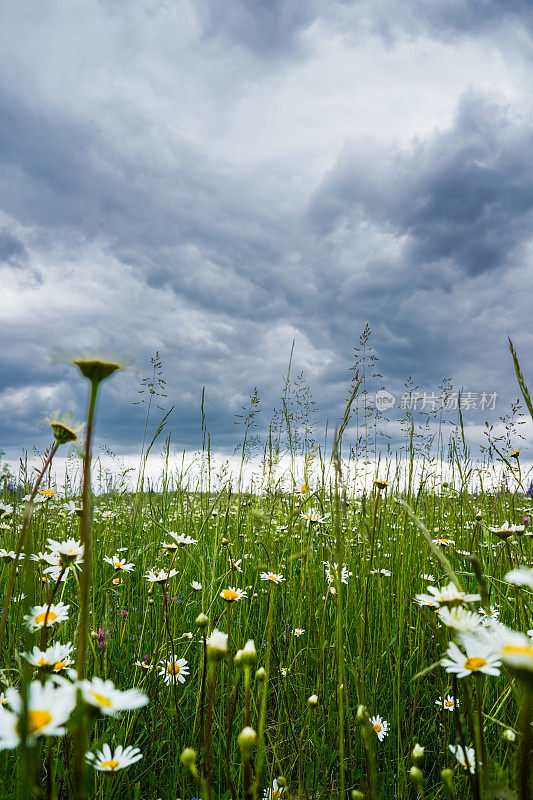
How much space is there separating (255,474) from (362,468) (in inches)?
34.6

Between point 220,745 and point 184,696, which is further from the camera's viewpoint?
point 184,696

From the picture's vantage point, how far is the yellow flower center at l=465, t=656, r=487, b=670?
2.95 ft

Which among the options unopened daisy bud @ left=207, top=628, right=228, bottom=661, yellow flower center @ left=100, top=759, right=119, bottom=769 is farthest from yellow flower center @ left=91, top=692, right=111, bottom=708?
yellow flower center @ left=100, top=759, right=119, bottom=769

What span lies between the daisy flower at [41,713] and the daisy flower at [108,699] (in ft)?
0.10

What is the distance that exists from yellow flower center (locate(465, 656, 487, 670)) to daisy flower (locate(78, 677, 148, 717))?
590mm

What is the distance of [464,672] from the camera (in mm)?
897

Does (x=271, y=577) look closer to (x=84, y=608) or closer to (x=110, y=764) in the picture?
(x=110, y=764)

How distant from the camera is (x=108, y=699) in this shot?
0.73 meters

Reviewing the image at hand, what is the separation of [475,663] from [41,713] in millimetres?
752

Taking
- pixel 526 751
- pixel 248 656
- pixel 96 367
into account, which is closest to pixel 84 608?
pixel 96 367

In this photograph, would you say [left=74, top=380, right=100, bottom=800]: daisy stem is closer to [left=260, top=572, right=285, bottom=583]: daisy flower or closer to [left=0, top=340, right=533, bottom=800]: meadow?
[left=0, top=340, right=533, bottom=800]: meadow

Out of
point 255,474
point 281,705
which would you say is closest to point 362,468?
point 255,474

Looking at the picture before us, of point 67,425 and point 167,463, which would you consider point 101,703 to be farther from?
point 167,463

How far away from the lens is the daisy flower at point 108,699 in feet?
2.22
